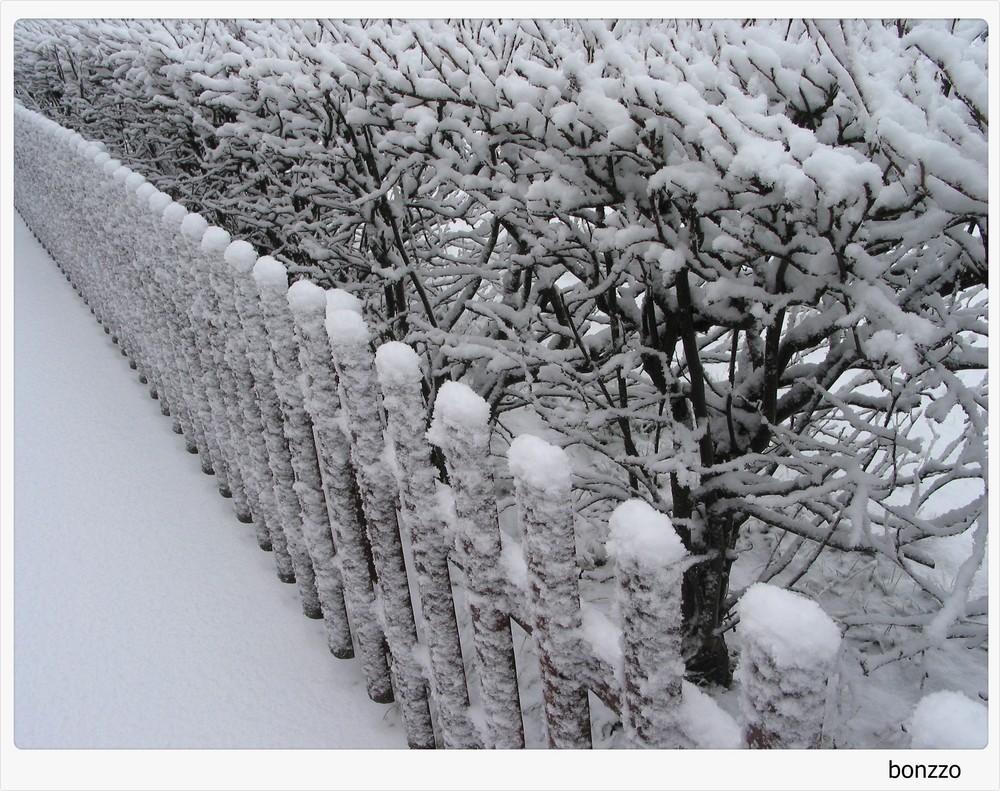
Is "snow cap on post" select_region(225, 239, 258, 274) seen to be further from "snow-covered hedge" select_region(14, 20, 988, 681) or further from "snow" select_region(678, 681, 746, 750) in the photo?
"snow" select_region(678, 681, 746, 750)

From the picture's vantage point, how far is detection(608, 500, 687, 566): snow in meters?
0.96

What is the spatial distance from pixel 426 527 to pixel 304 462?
65 cm

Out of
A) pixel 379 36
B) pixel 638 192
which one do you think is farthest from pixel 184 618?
pixel 379 36

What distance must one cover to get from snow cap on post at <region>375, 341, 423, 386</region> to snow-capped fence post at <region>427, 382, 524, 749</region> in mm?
101

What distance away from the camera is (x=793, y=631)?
823mm

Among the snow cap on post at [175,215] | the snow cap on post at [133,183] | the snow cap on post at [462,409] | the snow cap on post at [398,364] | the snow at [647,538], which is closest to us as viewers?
the snow at [647,538]

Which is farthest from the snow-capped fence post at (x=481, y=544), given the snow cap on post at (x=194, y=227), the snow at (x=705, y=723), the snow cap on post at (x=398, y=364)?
the snow cap on post at (x=194, y=227)

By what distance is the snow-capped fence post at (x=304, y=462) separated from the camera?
1792 mm

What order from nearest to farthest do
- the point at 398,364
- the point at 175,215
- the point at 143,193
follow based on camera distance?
the point at 398,364
the point at 175,215
the point at 143,193

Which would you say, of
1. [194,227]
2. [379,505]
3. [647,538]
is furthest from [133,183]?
[647,538]

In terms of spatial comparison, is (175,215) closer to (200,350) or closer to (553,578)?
(200,350)

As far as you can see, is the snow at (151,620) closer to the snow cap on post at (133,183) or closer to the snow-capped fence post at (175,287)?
the snow-capped fence post at (175,287)

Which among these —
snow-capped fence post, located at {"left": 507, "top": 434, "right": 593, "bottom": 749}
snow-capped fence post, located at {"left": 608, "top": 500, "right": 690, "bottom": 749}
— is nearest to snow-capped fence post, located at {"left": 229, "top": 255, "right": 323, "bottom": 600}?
snow-capped fence post, located at {"left": 507, "top": 434, "right": 593, "bottom": 749}

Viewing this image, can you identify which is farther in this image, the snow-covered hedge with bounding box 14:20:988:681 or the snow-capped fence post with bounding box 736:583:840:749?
the snow-covered hedge with bounding box 14:20:988:681
